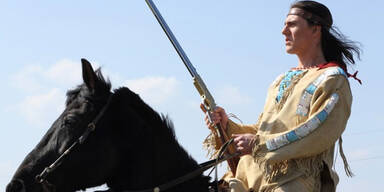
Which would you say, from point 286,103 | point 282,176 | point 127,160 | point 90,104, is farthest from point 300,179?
point 90,104

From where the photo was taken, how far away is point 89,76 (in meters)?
5.48

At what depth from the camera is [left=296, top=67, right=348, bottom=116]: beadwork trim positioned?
514cm

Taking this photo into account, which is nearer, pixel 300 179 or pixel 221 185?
pixel 300 179

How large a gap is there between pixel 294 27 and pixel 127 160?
72.0 inches

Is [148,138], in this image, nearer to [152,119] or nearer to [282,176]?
[152,119]

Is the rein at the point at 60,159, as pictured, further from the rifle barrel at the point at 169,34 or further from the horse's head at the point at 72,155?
the rifle barrel at the point at 169,34

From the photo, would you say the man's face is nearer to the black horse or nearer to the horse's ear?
the black horse

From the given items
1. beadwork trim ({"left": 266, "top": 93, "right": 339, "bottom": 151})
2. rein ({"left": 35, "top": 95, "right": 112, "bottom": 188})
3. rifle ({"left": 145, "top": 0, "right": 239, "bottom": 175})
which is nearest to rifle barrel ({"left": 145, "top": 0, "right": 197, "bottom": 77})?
rifle ({"left": 145, "top": 0, "right": 239, "bottom": 175})

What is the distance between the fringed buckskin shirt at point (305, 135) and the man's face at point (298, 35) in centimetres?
26

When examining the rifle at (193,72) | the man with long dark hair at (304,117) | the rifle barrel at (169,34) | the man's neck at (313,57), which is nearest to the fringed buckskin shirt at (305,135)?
the man with long dark hair at (304,117)

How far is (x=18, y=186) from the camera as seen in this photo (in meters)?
5.10

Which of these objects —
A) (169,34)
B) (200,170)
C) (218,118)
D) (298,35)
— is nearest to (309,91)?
(298,35)

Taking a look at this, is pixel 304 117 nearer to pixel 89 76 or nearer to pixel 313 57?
pixel 313 57

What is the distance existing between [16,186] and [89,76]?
1101 millimetres
